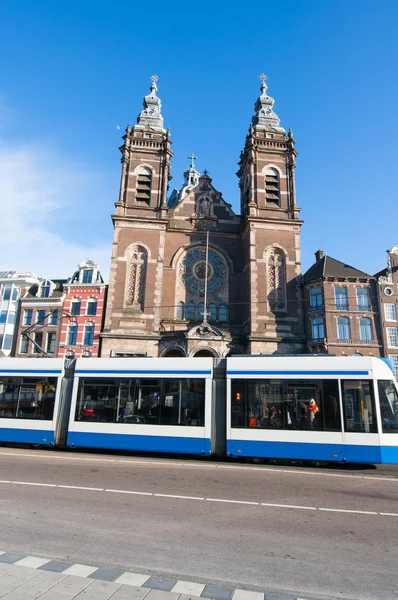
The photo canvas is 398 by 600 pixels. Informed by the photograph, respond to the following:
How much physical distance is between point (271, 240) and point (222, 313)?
315 inches

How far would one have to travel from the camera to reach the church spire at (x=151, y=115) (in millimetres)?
39375

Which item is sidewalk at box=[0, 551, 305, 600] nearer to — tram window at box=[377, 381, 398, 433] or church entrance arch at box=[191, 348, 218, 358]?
tram window at box=[377, 381, 398, 433]

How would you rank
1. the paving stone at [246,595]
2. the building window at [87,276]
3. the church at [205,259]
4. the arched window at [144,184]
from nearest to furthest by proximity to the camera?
the paving stone at [246,595]
the church at [205,259]
the arched window at [144,184]
the building window at [87,276]

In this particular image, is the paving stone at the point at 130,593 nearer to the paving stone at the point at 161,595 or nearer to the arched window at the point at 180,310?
the paving stone at the point at 161,595

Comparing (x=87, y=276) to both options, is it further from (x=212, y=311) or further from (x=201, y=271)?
(x=212, y=311)

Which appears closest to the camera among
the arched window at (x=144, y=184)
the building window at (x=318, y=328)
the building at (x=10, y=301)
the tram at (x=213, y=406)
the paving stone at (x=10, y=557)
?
the paving stone at (x=10, y=557)

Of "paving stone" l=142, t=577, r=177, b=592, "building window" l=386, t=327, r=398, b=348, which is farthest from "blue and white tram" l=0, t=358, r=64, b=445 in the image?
"building window" l=386, t=327, r=398, b=348

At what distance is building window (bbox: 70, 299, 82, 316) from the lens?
36.9 metres

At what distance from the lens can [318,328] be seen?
111 feet

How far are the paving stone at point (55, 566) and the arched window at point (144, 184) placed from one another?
34.0 meters

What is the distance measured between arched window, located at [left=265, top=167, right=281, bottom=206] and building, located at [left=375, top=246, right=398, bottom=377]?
12.1 m

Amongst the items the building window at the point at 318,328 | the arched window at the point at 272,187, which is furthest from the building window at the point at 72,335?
the arched window at the point at 272,187

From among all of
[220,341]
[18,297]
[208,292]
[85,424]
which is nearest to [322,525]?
[85,424]

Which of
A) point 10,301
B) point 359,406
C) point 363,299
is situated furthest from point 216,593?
point 10,301
